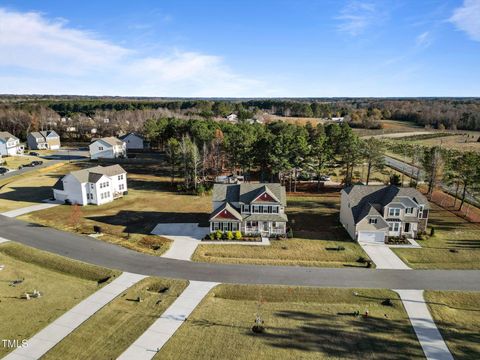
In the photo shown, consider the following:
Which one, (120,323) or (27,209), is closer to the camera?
(120,323)

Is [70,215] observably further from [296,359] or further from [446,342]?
[446,342]

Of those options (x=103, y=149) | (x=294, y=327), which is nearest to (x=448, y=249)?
(x=294, y=327)

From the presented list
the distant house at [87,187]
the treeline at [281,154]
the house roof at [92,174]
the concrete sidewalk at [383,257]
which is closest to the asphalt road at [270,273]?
the concrete sidewalk at [383,257]

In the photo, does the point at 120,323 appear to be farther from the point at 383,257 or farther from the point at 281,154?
the point at 281,154

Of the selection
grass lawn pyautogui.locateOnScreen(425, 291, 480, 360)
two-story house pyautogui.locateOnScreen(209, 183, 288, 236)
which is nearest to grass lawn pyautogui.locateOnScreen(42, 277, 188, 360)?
two-story house pyautogui.locateOnScreen(209, 183, 288, 236)

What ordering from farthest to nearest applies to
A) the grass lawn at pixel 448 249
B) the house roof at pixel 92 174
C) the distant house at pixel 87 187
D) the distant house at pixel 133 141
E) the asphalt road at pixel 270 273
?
the distant house at pixel 133 141
the house roof at pixel 92 174
the distant house at pixel 87 187
the grass lawn at pixel 448 249
the asphalt road at pixel 270 273

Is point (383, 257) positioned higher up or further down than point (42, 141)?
further down

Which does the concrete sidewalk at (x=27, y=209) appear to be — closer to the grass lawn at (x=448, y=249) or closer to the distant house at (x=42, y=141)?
the grass lawn at (x=448, y=249)
